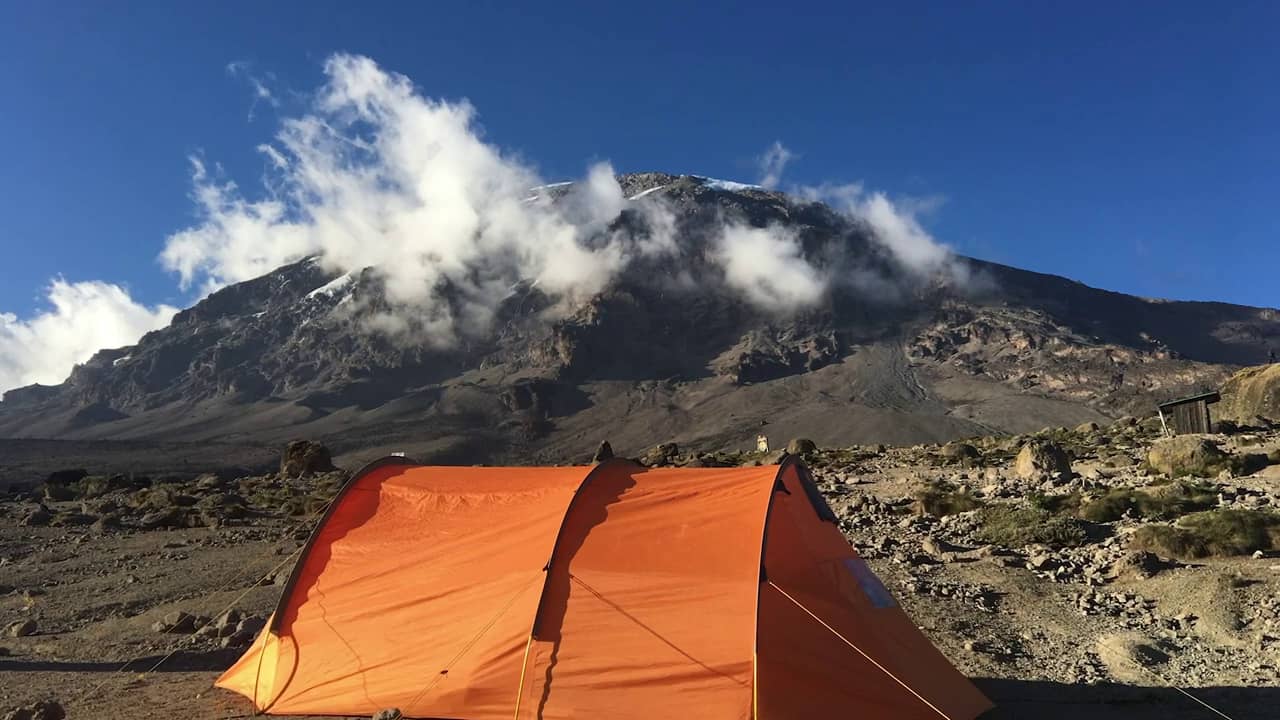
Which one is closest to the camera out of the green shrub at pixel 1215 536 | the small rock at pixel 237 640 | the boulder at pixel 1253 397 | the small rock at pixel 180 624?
the small rock at pixel 237 640

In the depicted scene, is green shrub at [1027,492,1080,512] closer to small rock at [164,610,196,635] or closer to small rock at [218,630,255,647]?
small rock at [218,630,255,647]

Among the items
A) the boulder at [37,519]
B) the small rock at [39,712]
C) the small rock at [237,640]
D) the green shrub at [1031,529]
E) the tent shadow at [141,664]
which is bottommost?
the tent shadow at [141,664]

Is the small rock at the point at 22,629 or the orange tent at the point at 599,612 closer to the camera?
the orange tent at the point at 599,612

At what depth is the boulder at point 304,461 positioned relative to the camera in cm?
5853

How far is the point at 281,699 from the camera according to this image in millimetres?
8703

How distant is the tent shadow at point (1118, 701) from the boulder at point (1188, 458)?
60.3 feet

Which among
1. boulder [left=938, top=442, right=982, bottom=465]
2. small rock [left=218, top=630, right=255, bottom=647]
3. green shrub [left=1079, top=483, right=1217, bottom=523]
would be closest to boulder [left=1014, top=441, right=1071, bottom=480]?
boulder [left=938, top=442, right=982, bottom=465]

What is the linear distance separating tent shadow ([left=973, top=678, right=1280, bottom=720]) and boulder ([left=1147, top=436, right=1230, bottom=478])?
18.4 metres

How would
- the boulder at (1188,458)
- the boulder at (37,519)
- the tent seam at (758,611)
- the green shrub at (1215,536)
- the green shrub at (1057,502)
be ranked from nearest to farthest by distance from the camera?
the tent seam at (758,611) < the green shrub at (1215,536) < the green shrub at (1057,502) < the boulder at (1188,458) < the boulder at (37,519)

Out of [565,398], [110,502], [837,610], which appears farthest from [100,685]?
[565,398]

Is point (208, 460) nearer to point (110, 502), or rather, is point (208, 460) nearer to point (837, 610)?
point (110, 502)

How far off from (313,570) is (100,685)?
3.18m

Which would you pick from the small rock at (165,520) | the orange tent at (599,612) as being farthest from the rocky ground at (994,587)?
the orange tent at (599,612)

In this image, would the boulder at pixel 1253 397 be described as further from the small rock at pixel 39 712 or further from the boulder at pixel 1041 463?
the small rock at pixel 39 712
